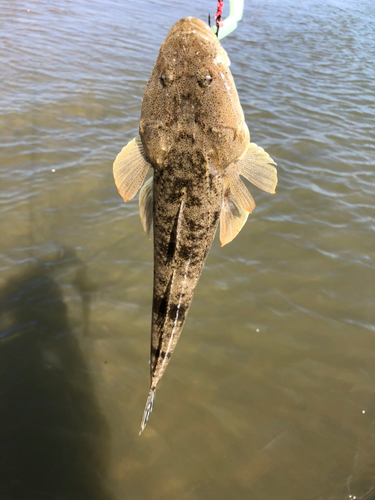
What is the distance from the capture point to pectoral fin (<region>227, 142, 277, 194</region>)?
6.97 feet

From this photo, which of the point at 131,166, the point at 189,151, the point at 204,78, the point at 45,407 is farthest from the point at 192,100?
the point at 45,407

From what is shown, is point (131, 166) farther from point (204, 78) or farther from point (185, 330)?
point (185, 330)

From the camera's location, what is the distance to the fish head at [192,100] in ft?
6.23

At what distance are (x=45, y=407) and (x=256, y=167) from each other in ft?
9.27

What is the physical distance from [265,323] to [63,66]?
8488 mm

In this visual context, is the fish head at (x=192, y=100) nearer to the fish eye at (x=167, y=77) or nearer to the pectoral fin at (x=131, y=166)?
the fish eye at (x=167, y=77)

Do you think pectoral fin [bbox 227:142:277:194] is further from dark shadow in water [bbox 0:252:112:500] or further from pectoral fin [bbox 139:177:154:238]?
dark shadow in water [bbox 0:252:112:500]

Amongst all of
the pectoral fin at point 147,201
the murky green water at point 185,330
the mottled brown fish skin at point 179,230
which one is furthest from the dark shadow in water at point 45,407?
the pectoral fin at point 147,201

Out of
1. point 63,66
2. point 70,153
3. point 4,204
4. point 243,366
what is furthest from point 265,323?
point 63,66

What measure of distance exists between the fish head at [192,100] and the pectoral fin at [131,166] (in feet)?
0.41

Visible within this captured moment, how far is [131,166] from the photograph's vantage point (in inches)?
82.4

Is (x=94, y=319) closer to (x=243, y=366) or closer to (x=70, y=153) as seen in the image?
(x=243, y=366)

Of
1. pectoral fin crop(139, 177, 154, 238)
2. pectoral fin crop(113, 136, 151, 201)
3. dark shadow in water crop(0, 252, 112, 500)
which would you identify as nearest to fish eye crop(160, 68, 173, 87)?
pectoral fin crop(113, 136, 151, 201)

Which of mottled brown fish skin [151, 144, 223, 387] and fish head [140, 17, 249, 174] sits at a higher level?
fish head [140, 17, 249, 174]
